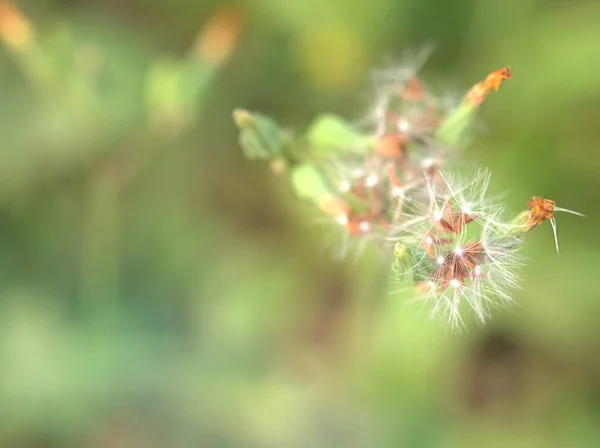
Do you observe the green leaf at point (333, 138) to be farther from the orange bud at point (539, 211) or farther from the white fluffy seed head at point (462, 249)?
the orange bud at point (539, 211)

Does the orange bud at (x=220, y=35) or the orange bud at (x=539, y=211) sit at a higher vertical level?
the orange bud at (x=220, y=35)

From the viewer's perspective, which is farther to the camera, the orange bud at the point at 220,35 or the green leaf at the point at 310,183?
the orange bud at the point at 220,35

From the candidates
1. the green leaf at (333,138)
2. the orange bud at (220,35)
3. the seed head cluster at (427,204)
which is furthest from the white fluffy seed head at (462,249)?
the orange bud at (220,35)

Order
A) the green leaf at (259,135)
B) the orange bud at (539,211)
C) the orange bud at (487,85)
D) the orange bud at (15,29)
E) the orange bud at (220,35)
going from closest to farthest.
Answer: the orange bud at (539,211)
the orange bud at (487,85)
the green leaf at (259,135)
the orange bud at (15,29)
the orange bud at (220,35)

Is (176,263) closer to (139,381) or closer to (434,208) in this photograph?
(139,381)

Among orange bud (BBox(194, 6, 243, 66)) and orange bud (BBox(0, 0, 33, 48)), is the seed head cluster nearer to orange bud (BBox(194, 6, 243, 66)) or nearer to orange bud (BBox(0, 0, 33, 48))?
orange bud (BBox(194, 6, 243, 66))

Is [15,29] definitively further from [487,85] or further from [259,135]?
[487,85]

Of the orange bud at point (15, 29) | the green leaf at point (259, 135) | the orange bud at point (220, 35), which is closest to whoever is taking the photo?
the green leaf at point (259, 135)

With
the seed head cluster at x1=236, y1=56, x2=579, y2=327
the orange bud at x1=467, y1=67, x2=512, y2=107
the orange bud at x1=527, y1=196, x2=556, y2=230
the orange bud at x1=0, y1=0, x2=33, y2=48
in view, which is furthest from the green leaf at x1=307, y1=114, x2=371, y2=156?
the orange bud at x1=0, y1=0, x2=33, y2=48

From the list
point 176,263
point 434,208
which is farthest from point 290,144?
point 176,263

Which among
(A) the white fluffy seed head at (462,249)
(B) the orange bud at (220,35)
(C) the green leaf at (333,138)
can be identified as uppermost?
(B) the orange bud at (220,35)

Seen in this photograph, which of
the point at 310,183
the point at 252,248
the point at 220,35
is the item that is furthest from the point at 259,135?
the point at 252,248
